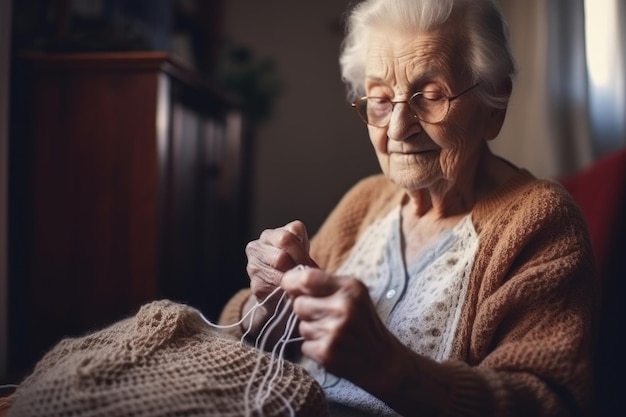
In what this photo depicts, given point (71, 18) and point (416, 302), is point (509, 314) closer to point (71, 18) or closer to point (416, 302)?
point (416, 302)

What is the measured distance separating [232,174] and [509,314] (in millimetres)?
1978

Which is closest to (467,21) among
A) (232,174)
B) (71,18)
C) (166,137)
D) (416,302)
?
(416,302)

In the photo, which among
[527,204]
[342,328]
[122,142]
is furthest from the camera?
[122,142]

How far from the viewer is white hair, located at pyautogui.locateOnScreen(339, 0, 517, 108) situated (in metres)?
0.99

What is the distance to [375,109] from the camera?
1.08 metres

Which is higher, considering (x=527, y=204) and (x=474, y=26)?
(x=474, y=26)

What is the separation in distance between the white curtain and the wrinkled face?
64 cm

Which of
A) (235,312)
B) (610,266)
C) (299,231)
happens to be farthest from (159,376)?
(610,266)

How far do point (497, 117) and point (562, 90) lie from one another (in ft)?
3.74

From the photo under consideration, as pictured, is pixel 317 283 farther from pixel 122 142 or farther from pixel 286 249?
pixel 122 142

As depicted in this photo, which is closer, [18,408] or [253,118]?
[18,408]

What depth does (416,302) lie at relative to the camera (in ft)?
3.32

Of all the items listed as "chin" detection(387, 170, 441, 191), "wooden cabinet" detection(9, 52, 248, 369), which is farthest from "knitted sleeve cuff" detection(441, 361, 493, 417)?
"wooden cabinet" detection(9, 52, 248, 369)

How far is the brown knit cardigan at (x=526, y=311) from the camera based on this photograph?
2.52ft
